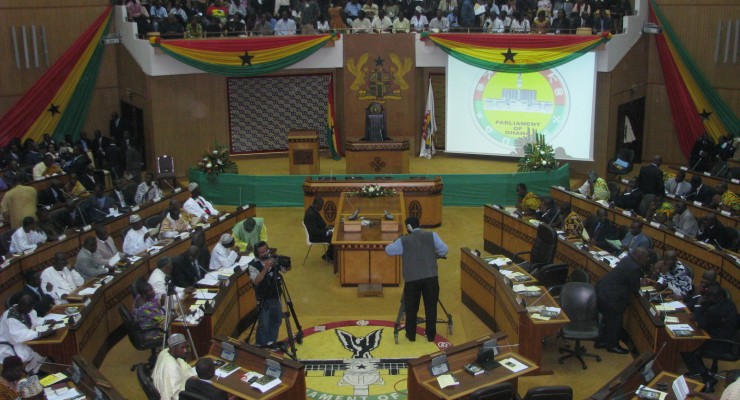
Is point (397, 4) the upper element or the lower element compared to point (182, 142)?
upper

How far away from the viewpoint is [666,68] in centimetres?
2053

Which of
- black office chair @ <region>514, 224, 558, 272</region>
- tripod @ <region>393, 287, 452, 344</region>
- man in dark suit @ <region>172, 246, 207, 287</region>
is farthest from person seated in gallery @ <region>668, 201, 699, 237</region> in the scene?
man in dark suit @ <region>172, 246, 207, 287</region>

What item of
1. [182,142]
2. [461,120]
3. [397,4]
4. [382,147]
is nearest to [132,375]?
[382,147]

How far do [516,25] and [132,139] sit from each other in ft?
31.7

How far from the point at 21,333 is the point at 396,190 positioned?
818 centimetres

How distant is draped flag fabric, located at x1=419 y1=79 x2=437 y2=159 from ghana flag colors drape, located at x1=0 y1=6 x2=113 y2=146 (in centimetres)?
812

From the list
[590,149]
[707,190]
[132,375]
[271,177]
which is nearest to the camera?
[132,375]

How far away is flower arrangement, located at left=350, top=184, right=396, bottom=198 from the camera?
15.3m

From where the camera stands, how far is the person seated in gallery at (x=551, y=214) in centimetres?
1347

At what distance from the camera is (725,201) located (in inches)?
565

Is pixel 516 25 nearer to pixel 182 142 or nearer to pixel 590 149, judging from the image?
pixel 590 149

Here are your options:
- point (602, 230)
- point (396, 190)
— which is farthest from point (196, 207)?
point (602, 230)

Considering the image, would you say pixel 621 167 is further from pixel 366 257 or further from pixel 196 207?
pixel 196 207

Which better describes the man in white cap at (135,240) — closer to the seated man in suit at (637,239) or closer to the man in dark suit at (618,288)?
the man in dark suit at (618,288)
